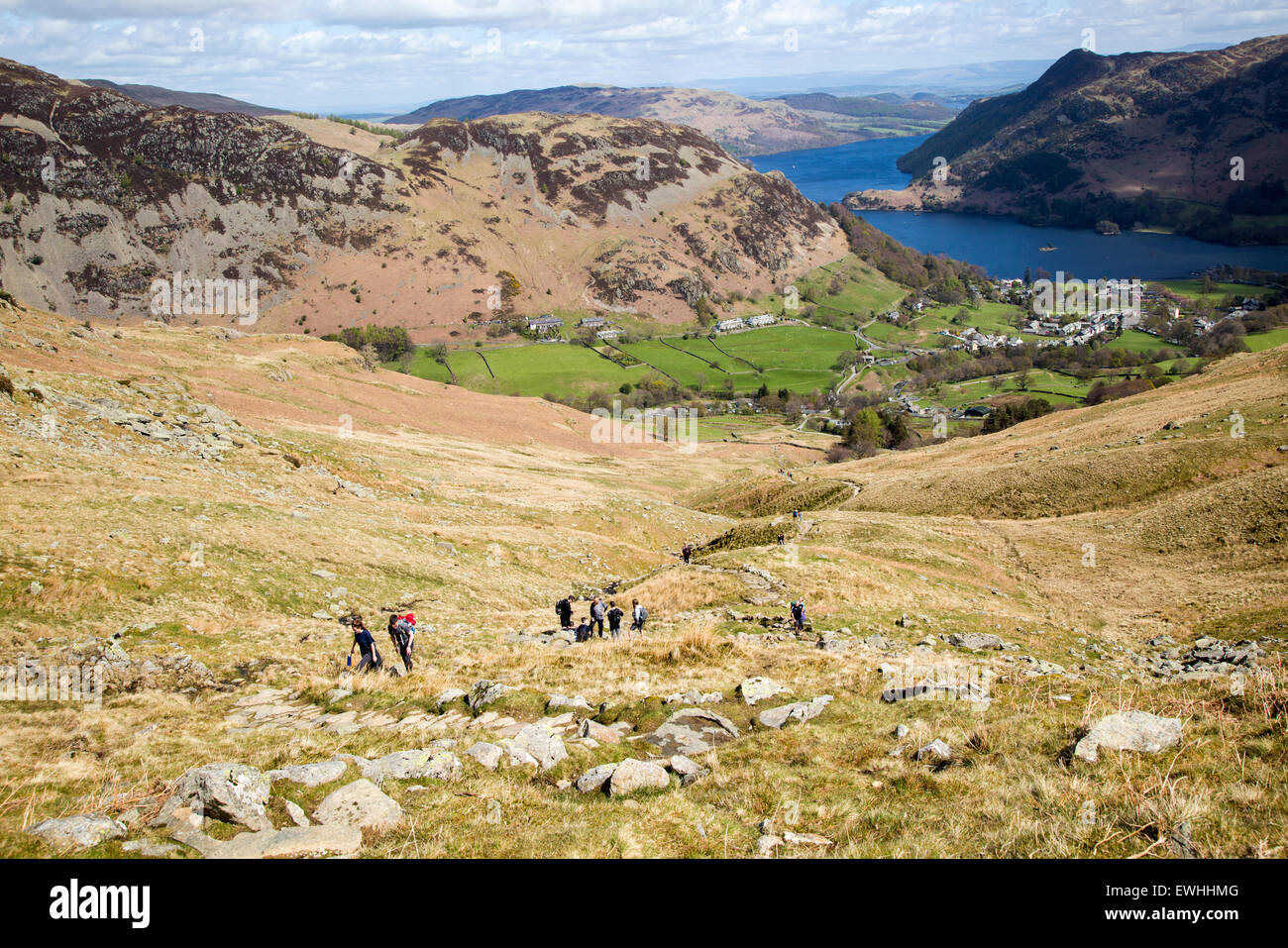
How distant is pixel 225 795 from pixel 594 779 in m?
5.49

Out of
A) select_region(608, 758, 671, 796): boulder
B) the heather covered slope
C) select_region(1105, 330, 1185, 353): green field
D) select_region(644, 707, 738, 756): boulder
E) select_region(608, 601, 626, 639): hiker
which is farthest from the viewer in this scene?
select_region(1105, 330, 1185, 353): green field

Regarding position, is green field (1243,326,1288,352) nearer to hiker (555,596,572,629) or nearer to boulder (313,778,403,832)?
hiker (555,596,572,629)

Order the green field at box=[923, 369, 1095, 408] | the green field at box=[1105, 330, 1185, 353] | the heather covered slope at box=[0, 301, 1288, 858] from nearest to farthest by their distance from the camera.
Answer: the heather covered slope at box=[0, 301, 1288, 858], the green field at box=[923, 369, 1095, 408], the green field at box=[1105, 330, 1185, 353]

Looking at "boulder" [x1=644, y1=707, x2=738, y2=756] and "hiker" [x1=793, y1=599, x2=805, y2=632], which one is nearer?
"boulder" [x1=644, y1=707, x2=738, y2=756]

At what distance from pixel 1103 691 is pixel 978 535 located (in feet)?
88.0

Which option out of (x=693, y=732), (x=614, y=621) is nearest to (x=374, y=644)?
(x=614, y=621)

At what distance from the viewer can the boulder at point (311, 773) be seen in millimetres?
11203

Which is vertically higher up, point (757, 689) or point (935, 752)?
point (935, 752)

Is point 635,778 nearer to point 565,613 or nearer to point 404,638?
point 404,638

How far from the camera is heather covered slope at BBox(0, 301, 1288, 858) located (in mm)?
10148

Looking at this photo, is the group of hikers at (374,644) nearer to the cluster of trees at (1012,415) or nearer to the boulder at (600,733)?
the boulder at (600,733)

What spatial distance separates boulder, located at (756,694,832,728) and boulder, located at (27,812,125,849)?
1155cm

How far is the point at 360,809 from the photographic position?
1016 cm

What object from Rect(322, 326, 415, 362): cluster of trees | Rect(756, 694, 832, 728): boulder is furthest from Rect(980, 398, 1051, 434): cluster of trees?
Rect(322, 326, 415, 362): cluster of trees
